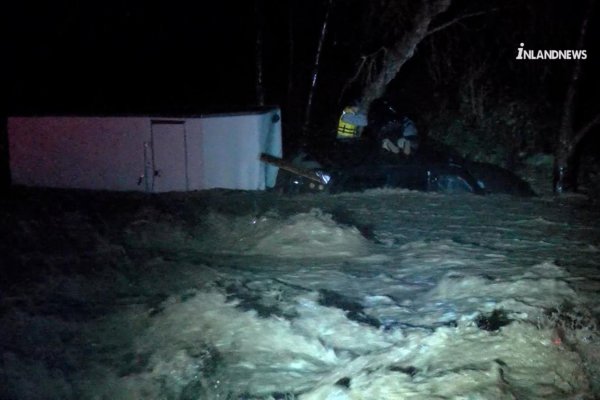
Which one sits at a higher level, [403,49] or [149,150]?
[403,49]

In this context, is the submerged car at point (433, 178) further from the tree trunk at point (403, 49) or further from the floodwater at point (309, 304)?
the tree trunk at point (403, 49)

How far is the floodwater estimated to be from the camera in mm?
4555

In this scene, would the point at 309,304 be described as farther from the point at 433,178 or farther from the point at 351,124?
the point at 351,124

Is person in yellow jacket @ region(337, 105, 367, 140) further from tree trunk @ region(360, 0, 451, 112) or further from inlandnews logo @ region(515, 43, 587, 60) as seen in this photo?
inlandnews logo @ region(515, 43, 587, 60)

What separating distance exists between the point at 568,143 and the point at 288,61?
11374 mm

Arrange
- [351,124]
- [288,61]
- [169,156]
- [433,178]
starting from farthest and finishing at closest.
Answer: [288,61]
[351,124]
[169,156]
[433,178]

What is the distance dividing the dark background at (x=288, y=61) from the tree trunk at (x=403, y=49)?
46cm

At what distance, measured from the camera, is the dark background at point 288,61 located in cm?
1641

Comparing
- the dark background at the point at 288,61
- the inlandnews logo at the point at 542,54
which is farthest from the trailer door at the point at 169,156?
the inlandnews logo at the point at 542,54

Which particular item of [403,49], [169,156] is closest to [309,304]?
[169,156]

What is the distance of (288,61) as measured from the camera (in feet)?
73.2

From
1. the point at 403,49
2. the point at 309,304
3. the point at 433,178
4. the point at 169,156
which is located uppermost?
the point at 403,49

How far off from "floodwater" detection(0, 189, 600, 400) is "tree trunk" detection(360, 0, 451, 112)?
6134 mm

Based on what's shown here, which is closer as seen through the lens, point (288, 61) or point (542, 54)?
point (542, 54)
